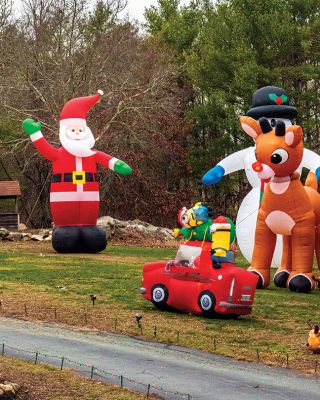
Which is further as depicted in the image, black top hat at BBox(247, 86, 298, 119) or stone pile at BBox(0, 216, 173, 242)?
stone pile at BBox(0, 216, 173, 242)

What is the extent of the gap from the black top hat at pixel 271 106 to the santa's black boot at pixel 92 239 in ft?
21.6

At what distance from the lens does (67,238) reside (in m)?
22.9

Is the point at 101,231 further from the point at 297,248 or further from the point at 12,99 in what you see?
the point at 12,99

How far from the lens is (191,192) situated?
37.1 metres

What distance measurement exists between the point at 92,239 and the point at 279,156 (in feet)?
29.1

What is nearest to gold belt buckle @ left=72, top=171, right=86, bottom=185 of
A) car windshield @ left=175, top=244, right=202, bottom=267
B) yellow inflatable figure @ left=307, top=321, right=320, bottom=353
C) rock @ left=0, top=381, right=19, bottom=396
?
car windshield @ left=175, top=244, right=202, bottom=267

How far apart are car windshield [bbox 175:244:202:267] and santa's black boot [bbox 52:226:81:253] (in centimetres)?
1025

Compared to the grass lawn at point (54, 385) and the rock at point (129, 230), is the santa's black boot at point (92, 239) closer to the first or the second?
the rock at point (129, 230)

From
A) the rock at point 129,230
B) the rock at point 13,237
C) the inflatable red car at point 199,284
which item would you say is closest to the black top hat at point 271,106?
the inflatable red car at point 199,284

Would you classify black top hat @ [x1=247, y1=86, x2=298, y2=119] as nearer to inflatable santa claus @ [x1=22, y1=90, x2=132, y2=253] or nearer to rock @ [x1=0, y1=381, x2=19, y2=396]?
inflatable santa claus @ [x1=22, y1=90, x2=132, y2=253]

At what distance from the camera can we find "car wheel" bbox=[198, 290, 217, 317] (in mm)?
12461

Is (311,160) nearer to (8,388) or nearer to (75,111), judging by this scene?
(75,111)

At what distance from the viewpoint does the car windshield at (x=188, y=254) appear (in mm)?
12781

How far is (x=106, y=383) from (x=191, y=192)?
2889 centimetres
